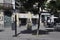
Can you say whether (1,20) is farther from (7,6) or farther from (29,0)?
(29,0)

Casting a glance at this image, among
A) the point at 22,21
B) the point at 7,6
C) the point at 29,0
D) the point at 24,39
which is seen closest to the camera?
the point at 24,39

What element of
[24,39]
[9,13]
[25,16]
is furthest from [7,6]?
[24,39]

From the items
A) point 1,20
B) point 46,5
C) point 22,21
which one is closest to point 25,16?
point 22,21

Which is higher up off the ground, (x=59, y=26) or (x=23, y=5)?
(x=23, y=5)

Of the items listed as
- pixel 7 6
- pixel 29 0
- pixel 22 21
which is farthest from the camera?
pixel 22 21

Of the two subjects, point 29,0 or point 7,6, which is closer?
point 29,0

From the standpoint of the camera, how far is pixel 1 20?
52.7 m

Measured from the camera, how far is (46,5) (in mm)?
25609

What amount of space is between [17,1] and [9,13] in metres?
27.4

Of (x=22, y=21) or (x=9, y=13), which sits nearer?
(x=9, y=13)

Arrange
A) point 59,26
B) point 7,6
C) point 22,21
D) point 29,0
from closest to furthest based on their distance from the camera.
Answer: point 29,0 < point 59,26 < point 7,6 < point 22,21

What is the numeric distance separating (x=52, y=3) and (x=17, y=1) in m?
3.99

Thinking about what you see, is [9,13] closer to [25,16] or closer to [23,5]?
[25,16]

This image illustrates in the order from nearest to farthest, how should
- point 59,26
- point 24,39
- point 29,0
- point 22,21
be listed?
point 24,39 → point 29,0 → point 59,26 → point 22,21
